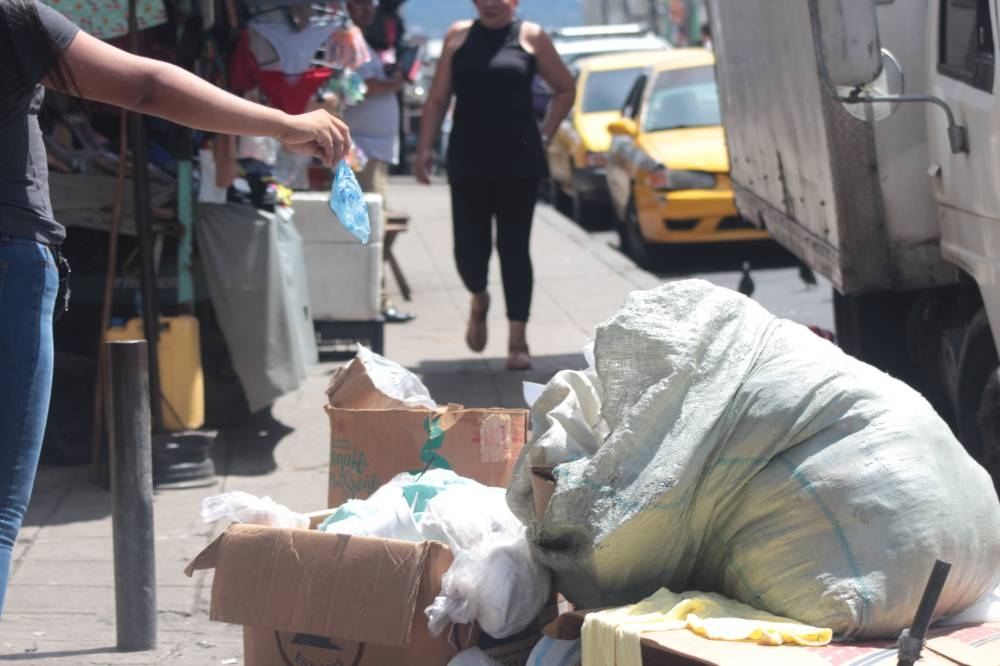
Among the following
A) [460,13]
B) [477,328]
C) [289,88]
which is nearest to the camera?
[289,88]

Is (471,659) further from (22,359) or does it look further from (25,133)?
(25,133)

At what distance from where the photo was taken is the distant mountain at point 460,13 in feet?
434

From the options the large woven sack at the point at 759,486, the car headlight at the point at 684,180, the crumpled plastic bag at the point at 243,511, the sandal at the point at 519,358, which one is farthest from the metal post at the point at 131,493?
the car headlight at the point at 684,180

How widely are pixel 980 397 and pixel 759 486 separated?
7.20ft

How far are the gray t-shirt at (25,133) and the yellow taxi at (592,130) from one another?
12.7 metres

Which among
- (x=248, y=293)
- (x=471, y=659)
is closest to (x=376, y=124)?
(x=248, y=293)

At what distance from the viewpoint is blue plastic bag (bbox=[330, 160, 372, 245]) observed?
145 inches

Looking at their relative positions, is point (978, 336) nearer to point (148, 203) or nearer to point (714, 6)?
point (148, 203)

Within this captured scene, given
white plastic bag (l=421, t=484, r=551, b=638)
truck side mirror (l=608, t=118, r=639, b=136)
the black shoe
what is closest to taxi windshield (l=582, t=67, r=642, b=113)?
truck side mirror (l=608, t=118, r=639, b=136)

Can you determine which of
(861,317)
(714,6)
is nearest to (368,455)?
(861,317)

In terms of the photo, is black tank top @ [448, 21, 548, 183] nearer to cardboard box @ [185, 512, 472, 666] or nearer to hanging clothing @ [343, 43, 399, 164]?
hanging clothing @ [343, 43, 399, 164]

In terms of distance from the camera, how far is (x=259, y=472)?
6621 mm

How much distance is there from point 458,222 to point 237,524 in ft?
14.9

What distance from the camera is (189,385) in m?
6.39
